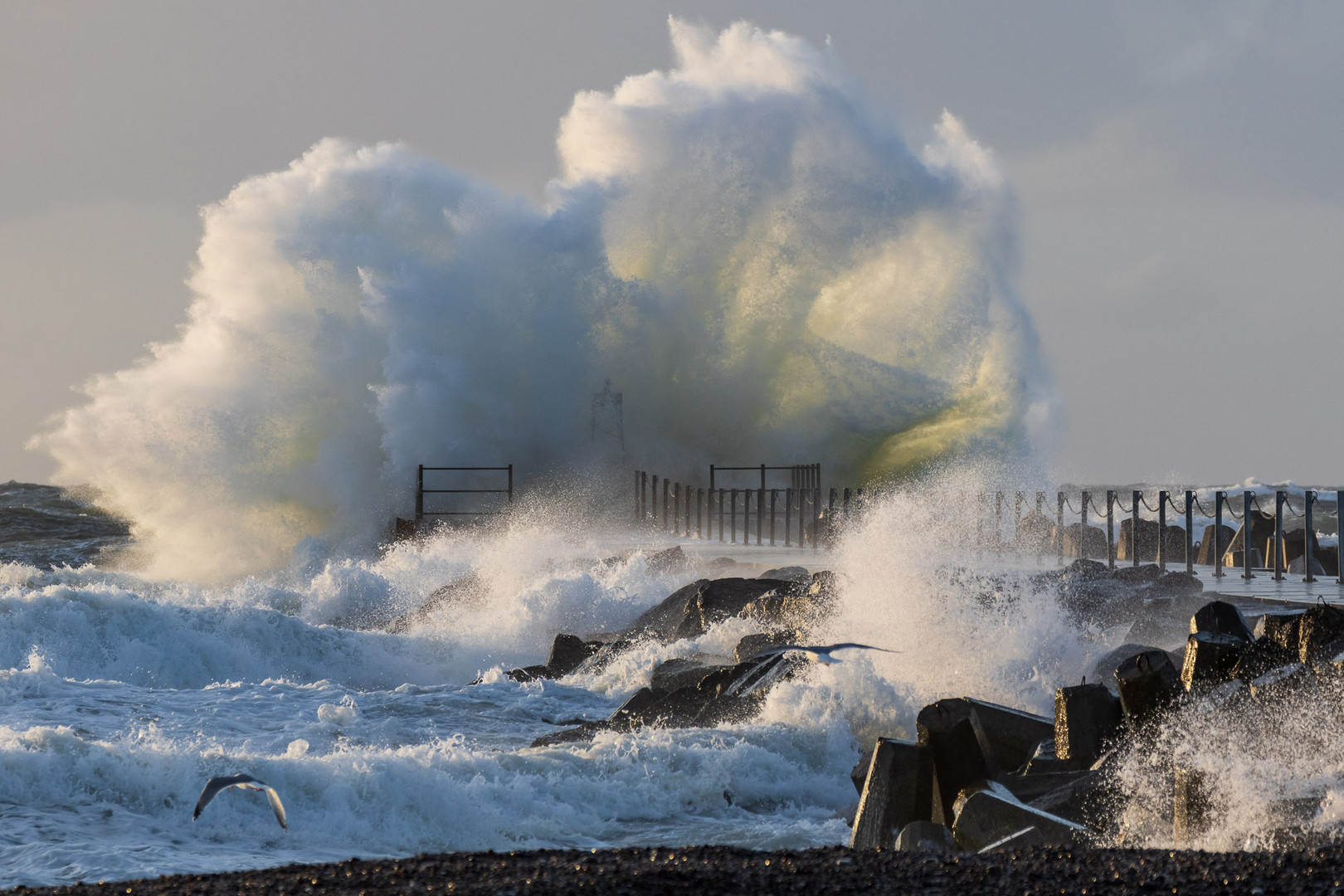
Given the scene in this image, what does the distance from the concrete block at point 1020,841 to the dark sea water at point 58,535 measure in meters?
26.0

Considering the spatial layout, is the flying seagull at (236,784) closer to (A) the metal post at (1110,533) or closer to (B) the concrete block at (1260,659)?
(B) the concrete block at (1260,659)

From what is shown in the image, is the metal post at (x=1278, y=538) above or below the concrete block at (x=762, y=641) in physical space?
above

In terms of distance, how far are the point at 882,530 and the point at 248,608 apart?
795cm

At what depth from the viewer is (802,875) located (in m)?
4.29

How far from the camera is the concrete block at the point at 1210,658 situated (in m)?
6.27

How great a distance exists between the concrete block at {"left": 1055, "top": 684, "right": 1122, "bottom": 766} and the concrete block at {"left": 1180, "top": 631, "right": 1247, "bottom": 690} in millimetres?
406

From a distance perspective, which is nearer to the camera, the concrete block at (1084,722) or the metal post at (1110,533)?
the concrete block at (1084,722)

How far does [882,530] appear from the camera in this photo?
47.4 feet

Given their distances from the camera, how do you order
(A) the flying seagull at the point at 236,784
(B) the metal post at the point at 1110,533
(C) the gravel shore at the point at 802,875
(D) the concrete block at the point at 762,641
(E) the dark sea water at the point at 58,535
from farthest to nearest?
1. (E) the dark sea water at the point at 58,535
2. (B) the metal post at the point at 1110,533
3. (D) the concrete block at the point at 762,641
4. (A) the flying seagull at the point at 236,784
5. (C) the gravel shore at the point at 802,875

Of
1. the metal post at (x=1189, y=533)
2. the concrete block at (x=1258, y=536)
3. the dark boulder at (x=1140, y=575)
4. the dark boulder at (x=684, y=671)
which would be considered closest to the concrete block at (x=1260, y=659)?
the dark boulder at (x=684, y=671)

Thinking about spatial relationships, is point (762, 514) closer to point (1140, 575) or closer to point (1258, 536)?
point (1258, 536)

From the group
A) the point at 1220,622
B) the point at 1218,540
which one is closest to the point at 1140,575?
the point at 1218,540

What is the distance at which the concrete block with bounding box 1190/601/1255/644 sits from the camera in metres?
6.56

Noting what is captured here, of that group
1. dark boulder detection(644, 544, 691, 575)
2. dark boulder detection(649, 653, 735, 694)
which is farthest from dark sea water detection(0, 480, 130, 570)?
dark boulder detection(649, 653, 735, 694)
